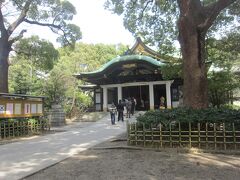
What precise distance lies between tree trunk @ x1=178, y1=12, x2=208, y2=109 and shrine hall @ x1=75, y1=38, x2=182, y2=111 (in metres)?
14.0

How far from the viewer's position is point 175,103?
28.7 m

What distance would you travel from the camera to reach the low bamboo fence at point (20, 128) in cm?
1437

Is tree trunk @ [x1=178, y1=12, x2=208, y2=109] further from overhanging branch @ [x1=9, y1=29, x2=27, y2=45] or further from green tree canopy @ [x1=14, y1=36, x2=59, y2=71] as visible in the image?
overhanging branch @ [x1=9, y1=29, x2=27, y2=45]

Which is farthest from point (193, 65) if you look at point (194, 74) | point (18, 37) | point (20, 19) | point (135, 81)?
point (135, 81)

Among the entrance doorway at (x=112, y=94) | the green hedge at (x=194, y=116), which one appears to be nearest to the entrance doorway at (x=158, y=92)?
the entrance doorway at (x=112, y=94)

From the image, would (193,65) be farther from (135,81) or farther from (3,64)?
(135,81)

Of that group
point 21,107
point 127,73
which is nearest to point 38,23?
point 21,107

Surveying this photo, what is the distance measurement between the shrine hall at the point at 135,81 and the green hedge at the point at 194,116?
1533 centimetres

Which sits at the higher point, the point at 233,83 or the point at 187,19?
the point at 187,19

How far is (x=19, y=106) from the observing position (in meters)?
15.9

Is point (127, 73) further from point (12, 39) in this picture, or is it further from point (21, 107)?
point (21, 107)

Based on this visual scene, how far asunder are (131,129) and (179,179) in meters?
4.06

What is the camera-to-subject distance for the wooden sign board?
48.2 ft

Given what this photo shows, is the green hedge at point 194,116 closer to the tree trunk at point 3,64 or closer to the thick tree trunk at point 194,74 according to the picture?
the thick tree trunk at point 194,74
